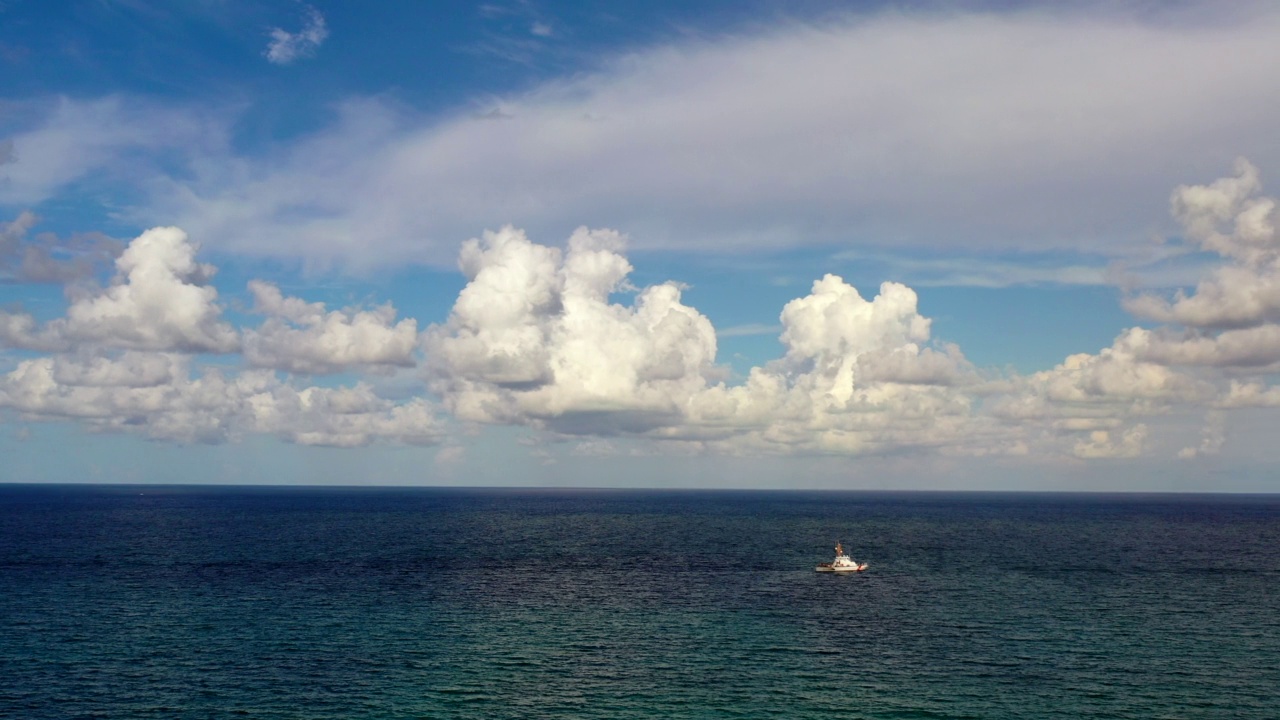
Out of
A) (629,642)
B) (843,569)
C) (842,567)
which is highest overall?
(842,567)

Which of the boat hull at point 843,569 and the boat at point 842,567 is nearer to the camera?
the boat hull at point 843,569

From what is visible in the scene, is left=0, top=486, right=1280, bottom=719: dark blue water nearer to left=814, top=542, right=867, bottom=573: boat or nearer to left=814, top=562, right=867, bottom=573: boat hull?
left=814, top=562, right=867, bottom=573: boat hull

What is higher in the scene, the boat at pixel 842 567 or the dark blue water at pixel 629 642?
the boat at pixel 842 567

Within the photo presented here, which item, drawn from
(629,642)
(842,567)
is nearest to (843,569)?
(842,567)

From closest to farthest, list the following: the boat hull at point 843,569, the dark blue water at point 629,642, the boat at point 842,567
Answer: the dark blue water at point 629,642
the boat hull at point 843,569
the boat at point 842,567

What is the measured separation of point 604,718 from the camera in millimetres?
75125

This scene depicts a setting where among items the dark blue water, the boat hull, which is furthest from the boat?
the dark blue water

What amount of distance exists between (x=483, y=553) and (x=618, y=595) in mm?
67950

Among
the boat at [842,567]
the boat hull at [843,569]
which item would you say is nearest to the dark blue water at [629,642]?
the boat hull at [843,569]

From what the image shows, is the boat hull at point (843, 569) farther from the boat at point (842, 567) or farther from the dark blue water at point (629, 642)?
the dark blue water at point (629, 642)

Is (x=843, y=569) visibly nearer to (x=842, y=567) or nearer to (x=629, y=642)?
(x=842, y=567)

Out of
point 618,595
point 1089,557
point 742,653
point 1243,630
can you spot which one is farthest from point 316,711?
point 1089,557

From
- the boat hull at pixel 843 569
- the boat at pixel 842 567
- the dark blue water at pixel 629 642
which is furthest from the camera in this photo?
the boat at pixel 842 567

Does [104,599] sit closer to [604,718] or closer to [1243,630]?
[604,718]
